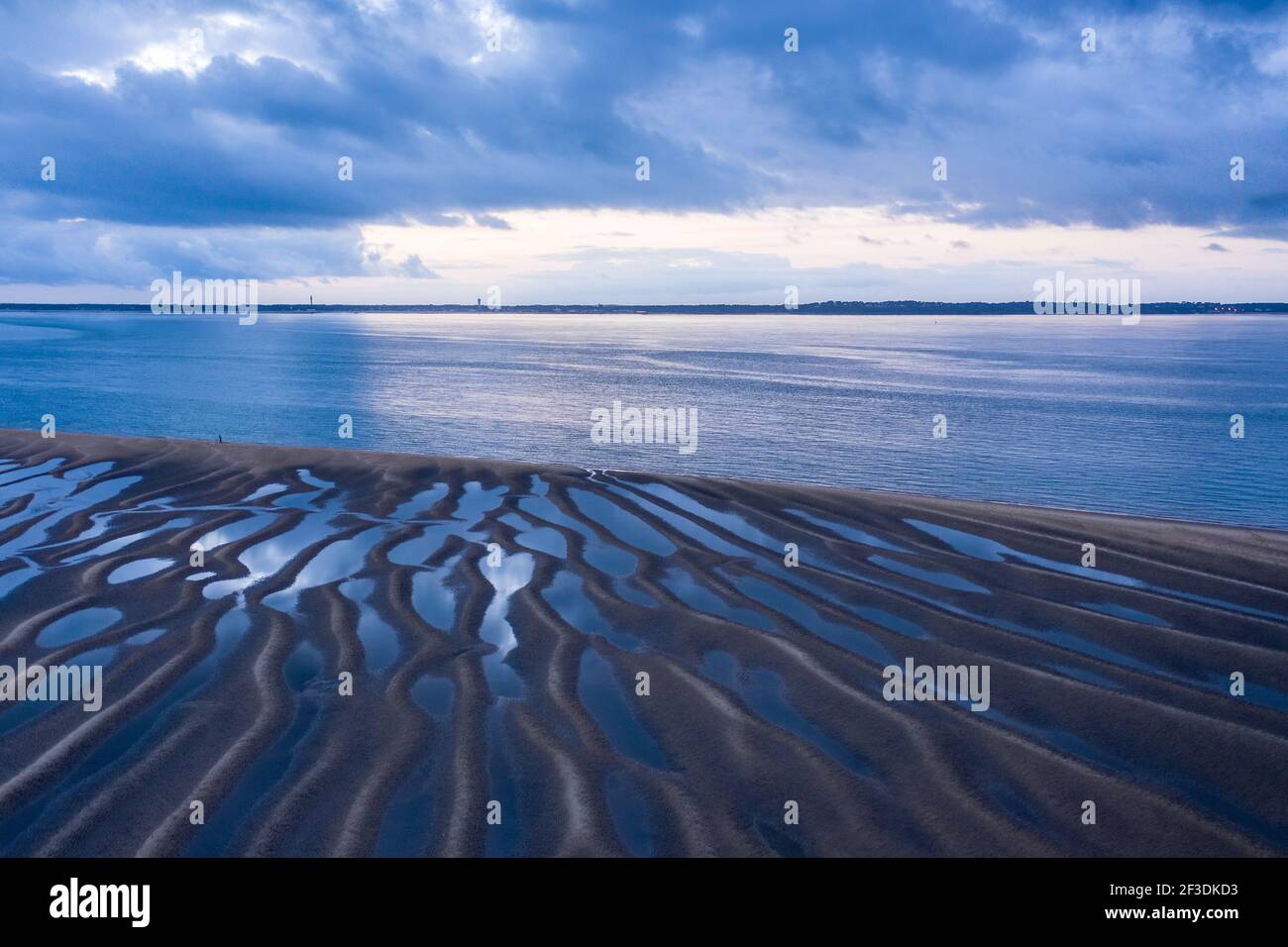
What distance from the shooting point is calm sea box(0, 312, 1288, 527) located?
25.5 m

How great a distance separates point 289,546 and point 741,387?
41704mm

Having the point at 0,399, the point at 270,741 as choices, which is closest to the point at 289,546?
the point at 270,741

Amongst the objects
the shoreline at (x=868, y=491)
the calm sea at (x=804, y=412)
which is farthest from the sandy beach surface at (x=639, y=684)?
the calm sea at (x=804, y=412)

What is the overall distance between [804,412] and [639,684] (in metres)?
32.6

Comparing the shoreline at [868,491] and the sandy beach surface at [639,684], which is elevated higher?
the shoreline at [868,491]

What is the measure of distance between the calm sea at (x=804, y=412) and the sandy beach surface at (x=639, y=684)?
331 inches

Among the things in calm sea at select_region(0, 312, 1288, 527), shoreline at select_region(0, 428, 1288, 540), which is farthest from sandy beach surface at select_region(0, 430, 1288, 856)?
calm sea at select_region(0, 312, 1288, 527)

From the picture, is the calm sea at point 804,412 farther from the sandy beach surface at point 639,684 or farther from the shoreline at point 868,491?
the sandy beach surface at point 639,684

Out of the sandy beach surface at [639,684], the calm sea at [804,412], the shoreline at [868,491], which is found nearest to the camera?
the sandy beach surface at [639,684]

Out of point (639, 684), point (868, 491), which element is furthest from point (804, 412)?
point (639, 684)

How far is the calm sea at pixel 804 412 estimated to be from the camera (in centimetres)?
2550
